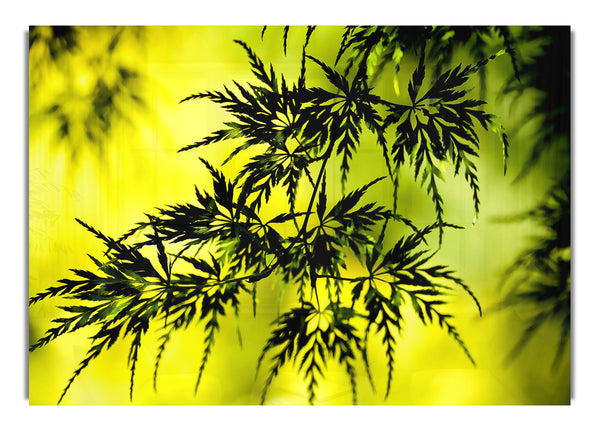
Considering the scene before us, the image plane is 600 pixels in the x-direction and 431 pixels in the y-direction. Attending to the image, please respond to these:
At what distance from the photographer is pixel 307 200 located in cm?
156

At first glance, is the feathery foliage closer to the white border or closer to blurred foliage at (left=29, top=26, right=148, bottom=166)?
the white border

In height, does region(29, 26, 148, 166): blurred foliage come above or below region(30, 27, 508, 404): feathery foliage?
above

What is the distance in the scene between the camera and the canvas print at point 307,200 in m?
1.56

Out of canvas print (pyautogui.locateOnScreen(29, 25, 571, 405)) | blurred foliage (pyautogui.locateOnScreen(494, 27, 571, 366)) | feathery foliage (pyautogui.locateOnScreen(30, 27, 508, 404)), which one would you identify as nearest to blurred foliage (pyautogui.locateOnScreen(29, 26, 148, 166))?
canvas print (pyautogui.locateOnScreen(29, 25, 571, 405))

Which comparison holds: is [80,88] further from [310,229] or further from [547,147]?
[547,147]

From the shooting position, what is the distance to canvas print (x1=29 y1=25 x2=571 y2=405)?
156cm

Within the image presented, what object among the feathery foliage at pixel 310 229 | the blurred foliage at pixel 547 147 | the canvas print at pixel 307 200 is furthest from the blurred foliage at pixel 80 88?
the blurred foliage at pixel 547 147

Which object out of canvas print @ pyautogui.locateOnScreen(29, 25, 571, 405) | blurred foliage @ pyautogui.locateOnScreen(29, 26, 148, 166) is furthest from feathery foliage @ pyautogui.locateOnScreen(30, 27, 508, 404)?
blurred foliage @ pyautogui.locateOnScreen(29, 26, 148, 166)
